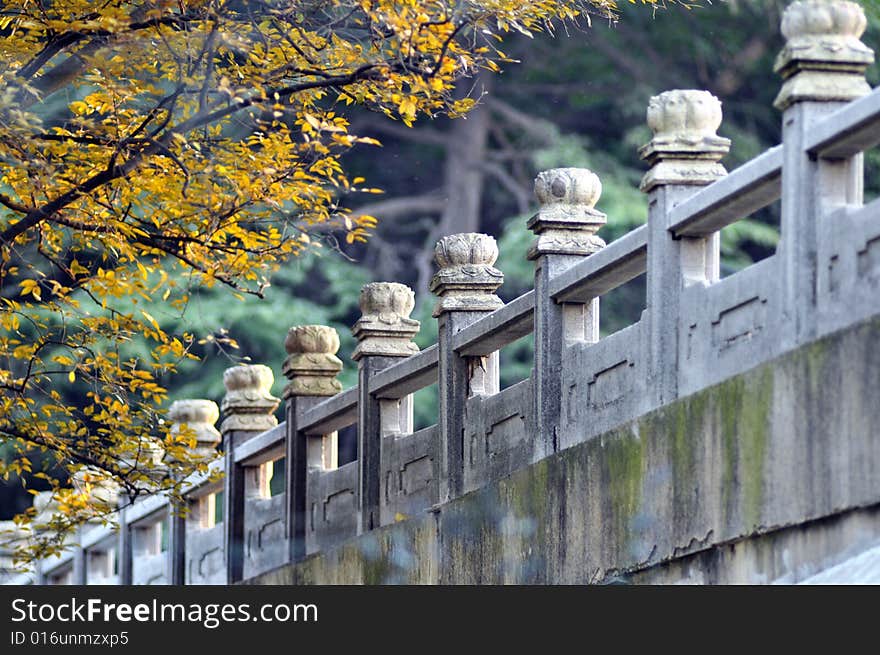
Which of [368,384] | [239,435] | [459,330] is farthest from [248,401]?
[459,330]

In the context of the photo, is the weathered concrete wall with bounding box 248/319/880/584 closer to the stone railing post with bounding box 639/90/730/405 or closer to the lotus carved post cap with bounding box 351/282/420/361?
the stone railing post with bounding box 639/90/730/405

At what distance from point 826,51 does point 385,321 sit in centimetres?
496

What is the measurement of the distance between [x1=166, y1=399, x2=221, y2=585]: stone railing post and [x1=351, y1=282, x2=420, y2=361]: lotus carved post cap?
2.78m

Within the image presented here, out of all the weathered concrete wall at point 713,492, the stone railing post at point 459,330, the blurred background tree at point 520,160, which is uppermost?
the blurred background tree at point 520,160

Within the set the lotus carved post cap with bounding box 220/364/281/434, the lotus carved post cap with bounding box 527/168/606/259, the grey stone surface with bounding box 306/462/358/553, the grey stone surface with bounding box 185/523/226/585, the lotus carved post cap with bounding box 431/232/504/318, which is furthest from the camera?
the grey stone surface with bounding box 185/523/226/585

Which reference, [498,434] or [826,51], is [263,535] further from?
[826,51]

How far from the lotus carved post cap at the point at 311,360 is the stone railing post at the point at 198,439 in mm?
1672

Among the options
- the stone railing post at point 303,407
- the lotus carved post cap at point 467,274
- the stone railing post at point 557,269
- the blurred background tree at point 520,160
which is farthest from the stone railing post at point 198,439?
the blurred background tree at point 520,160

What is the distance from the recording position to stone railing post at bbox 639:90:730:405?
24.2 feet

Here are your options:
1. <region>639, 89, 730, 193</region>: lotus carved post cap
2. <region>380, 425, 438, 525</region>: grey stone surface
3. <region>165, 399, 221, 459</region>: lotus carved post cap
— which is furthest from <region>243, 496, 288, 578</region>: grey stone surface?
<region>639, 89, 730, 193</region>: lotus carved post cap

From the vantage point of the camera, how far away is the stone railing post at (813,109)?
6410 mm

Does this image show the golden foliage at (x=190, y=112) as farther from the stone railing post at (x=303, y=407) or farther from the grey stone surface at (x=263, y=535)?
the grey stone surface at (x=263, y=535)

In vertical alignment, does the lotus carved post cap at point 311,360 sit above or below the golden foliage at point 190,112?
below

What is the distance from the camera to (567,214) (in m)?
8.62
